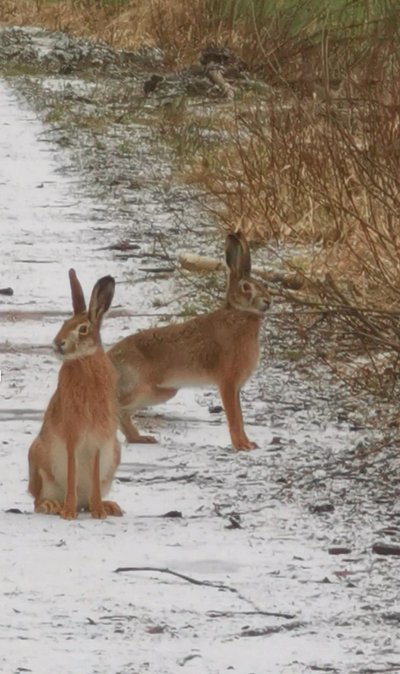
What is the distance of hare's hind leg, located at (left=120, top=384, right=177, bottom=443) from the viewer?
26.6ft

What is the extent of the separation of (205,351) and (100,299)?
1544mm

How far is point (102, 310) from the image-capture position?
6914 millimetres

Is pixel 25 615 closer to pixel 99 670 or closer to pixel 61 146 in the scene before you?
pixel 99 670

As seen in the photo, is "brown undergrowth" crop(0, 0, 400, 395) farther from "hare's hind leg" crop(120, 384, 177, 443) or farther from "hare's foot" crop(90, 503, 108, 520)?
"hare's foot" crop(90, 503, 108, 520)

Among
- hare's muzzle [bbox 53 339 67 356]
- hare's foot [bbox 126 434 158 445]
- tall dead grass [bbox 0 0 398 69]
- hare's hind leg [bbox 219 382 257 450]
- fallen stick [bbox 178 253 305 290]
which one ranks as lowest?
tall dead grass [bbox 0 0 398 69]

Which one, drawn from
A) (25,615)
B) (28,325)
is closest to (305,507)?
(25,615)

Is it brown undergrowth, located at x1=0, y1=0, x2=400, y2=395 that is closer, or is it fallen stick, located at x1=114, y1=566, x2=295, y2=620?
fallen stick, located at x1=114, y1=566, x2=295, y2=620

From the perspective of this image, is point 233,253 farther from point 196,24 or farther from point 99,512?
point 196,24

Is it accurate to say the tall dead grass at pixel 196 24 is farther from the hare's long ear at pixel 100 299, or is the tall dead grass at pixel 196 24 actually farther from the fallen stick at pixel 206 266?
the hare's long ear at pixel 100 299

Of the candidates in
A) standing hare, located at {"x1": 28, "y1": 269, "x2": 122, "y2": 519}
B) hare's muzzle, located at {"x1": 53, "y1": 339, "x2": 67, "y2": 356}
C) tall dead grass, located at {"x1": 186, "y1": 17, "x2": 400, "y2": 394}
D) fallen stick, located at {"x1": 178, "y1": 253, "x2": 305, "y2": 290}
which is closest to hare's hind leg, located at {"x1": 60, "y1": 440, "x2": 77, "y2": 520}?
standing hare, located at {"x1": 28, "y1": 269, "x2": 122, "y2": 519}

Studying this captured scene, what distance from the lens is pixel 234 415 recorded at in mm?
8039

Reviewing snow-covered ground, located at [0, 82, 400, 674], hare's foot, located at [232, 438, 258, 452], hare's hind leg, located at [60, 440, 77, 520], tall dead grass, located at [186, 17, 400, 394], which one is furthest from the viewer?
tall dead grass, located at [186, 17, 400, 394]

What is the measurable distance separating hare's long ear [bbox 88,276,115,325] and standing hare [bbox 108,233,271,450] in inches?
55.5

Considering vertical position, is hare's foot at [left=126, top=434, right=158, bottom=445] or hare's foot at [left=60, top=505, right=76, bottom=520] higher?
hare's foot at [left=60, top=505, right=76, bottom=520]
